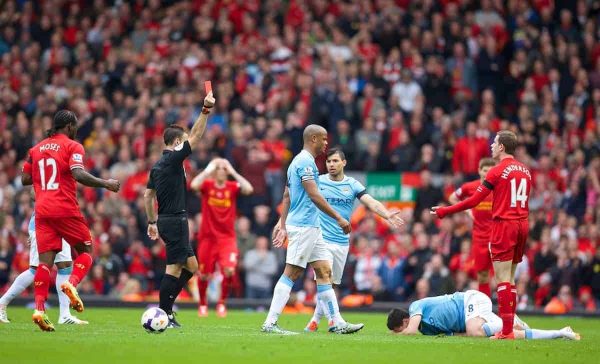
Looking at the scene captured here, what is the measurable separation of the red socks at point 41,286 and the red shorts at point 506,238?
5826 mm

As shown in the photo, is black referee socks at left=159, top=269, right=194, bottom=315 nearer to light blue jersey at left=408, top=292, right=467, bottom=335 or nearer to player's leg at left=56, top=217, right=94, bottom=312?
player's leg at left=56, top=217, right=94, bottom=312

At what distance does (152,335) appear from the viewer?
1468 cm

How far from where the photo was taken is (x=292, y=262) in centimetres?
1524

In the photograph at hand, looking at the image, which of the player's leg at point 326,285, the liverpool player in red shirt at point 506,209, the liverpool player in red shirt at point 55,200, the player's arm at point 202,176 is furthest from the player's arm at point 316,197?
the player's arm at point 202,176

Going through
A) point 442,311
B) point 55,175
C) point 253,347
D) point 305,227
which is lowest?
point 253,347

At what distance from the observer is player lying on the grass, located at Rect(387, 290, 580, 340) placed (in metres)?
15.3

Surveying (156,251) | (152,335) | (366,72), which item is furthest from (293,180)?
(366,72)

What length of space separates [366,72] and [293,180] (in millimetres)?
14694

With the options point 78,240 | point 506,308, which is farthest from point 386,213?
point 78,240

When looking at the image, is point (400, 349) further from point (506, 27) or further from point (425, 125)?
point (506, 27)

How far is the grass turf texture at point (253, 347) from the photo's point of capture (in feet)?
40.3

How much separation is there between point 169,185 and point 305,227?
2.03 m

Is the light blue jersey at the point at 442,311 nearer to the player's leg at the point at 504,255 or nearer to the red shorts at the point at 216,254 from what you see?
the player's leg at the point at 504,255

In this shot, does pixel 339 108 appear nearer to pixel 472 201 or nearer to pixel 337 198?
pixel 337 198
